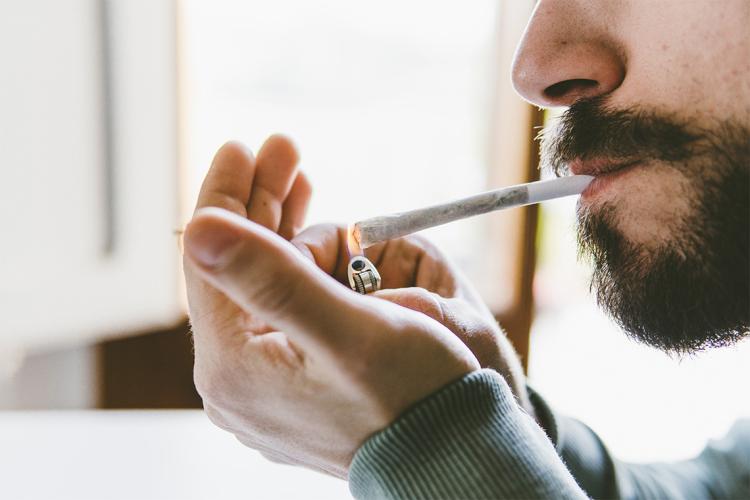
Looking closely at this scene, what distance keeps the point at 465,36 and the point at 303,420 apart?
4.55 feet

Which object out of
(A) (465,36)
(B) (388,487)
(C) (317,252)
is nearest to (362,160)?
(A) (465,36)

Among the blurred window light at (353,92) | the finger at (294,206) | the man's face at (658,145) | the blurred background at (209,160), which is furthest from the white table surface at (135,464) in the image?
the blurred window light at (353,92)

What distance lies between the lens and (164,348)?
1496mm

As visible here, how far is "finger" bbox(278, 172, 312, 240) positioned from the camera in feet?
2.12

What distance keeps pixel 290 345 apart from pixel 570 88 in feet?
1.25

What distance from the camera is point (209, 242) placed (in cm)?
30

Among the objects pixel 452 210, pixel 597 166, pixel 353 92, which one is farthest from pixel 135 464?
pixel 353 92

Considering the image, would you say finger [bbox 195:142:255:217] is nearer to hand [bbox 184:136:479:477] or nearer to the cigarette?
hand [bbox 184:136:479:477]

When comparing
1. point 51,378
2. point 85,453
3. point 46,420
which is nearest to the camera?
point 85,453

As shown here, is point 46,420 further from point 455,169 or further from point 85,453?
point 455,169

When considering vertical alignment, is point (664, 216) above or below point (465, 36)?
below

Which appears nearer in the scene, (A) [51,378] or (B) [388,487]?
(B) [388,487]

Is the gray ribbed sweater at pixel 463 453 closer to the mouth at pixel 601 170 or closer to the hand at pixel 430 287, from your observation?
the hand at pixel 430 287

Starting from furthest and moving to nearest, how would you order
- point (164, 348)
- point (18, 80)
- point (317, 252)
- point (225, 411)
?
point (164, 348) → point (18, 80) → point (317, 252) → point (225, 411)
